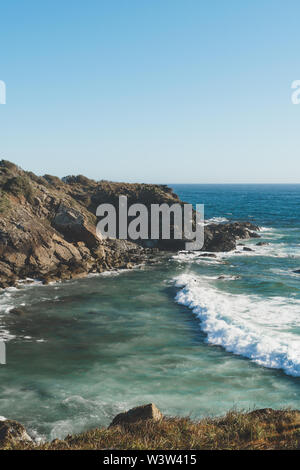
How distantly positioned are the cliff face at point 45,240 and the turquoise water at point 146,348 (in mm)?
3521

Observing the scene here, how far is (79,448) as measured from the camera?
7887 mm

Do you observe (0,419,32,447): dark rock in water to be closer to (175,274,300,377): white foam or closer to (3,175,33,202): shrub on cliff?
(175,274,300,377): white foam

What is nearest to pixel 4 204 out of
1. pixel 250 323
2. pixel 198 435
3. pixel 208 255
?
pixel 208 255

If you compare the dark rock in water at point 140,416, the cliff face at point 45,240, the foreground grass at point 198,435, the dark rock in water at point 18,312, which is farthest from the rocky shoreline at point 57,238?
the foreground grass at point 198,435

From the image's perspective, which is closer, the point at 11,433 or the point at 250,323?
the point at 11,433

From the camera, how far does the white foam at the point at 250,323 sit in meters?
17.0

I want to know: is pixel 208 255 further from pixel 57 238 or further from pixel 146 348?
pixel 146 348

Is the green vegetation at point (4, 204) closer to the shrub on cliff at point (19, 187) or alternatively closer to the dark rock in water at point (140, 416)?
the shrub on cliff at point (19, 187)

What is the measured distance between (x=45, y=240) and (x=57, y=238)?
1.74 metres

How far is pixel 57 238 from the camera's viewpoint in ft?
118

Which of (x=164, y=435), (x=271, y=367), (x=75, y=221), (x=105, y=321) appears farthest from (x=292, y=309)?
(x=75, y=221)
